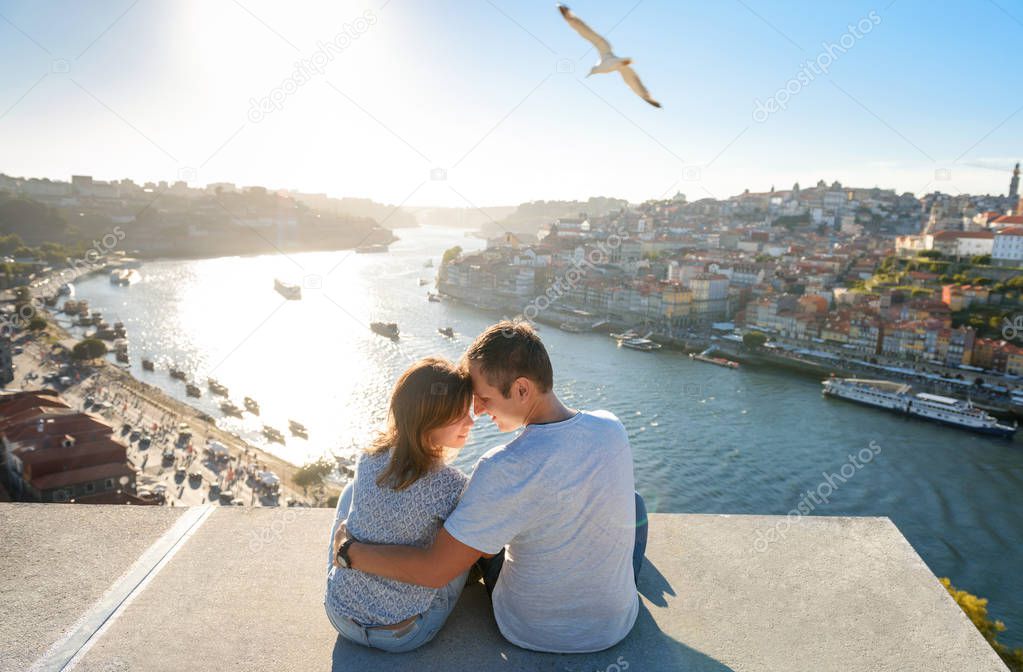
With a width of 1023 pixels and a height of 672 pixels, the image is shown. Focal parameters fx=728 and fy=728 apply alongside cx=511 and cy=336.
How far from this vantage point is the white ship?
7559 mm

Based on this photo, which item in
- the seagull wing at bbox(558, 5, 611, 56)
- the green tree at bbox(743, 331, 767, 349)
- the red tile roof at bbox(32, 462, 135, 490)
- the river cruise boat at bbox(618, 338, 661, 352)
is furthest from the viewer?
the green tree at bbox(743, 331, 767, 349)

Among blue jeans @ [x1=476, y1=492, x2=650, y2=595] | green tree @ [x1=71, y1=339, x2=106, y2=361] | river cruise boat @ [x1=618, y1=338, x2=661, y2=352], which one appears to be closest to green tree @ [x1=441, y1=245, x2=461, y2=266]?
river cruise boat @ [x1=618, y1=338, x2=661, y2=352]

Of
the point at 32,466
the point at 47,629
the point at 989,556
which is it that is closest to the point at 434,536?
the point at 47,629

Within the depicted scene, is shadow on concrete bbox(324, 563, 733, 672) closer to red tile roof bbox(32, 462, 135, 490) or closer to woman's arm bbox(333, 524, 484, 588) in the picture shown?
woman's arm bbox(333, 524, 484, 588)

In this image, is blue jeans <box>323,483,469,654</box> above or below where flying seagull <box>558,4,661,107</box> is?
below

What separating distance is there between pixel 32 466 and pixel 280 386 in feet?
12.8

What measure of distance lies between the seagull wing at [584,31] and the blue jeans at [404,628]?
751mm

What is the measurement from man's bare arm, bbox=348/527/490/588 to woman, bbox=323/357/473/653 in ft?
0.05

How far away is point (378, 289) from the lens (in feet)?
50.8

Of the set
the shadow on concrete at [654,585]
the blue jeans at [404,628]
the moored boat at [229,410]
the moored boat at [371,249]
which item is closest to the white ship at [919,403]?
the moored boat at [229,410]

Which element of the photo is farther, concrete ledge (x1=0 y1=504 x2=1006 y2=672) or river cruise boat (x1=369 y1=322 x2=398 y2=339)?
river cruise boat (x1=369 y1=322 x2=398 y2=339)

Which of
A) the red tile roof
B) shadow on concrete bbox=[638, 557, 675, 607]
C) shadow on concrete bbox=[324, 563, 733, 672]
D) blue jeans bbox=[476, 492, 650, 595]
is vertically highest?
blue jeans bbox=[476, 492, 650, 595]

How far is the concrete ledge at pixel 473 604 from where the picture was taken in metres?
0.61

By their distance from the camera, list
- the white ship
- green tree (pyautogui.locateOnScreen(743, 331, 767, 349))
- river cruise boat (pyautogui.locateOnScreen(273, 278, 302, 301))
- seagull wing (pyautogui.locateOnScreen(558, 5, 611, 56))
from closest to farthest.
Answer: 1. seagull wing (pyautogui.locateOnScreen(558, 5, 611, 56))
2. the white ship
3. green tree (pyautogui.locateOnScreen(743, 331, 767, 349))
4. river cruise boat (pyautogui.locateOnScreen(273, 278, 302, 301))
